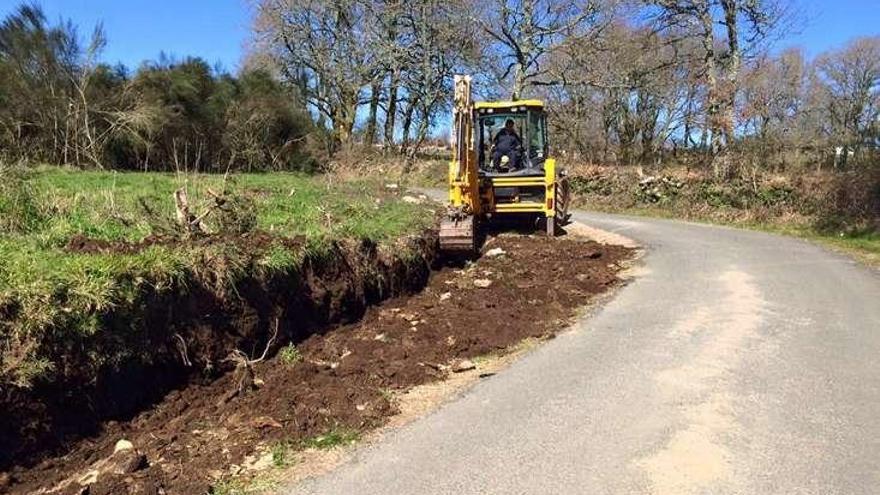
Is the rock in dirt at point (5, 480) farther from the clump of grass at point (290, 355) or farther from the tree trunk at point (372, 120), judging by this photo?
the tree trunk at point (372, 120)

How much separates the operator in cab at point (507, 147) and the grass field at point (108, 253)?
132 inches

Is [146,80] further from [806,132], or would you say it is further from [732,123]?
[806,132]

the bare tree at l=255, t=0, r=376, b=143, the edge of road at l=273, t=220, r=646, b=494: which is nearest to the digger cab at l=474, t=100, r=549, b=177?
the edge of road at l=273, t=220, r=646, b=494

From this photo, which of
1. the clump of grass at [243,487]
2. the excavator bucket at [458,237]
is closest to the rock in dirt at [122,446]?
the clump of grass at [243,487]

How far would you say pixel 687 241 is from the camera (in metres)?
16.7

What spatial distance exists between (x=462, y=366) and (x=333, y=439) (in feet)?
6.98

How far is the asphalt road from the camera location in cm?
476

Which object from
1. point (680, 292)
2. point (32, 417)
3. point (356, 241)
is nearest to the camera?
point (32, 417)

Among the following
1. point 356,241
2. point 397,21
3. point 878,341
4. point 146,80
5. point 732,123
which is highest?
point 397,21

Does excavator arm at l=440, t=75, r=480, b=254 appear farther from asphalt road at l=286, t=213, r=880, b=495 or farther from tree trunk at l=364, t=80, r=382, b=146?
tree trunk at l=364, t=80, r=382, b=146

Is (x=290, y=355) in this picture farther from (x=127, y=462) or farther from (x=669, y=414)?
(x=669, y=414)

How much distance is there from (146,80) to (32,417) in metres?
26.7

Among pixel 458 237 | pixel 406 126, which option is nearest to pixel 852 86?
pixel 406 126

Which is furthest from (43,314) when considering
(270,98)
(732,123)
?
(270,98)
